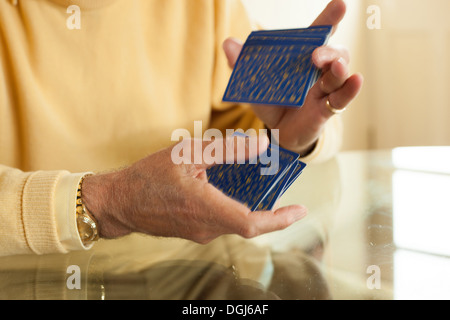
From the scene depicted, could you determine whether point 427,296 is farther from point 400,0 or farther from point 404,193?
point 400,0

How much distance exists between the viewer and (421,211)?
916mm

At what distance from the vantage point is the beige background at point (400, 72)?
2.83 m

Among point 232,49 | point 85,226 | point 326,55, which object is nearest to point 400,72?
point 232,49

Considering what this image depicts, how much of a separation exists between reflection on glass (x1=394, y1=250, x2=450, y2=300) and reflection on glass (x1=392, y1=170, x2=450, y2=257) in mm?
35

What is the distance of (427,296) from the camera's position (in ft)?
1.93

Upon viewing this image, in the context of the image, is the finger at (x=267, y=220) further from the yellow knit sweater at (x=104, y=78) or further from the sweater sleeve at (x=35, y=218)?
the yellow knit sweater at (x=104, y=78)

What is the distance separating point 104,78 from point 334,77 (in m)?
0.52

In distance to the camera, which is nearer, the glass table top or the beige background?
the glass table top

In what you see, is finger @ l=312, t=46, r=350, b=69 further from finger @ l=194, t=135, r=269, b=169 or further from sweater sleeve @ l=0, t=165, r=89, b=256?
sweater sleeve @ l=0, t=165, r=89, b=256

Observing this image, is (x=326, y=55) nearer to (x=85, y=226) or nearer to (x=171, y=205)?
(x=171, y=205)

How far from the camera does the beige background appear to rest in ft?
9.28

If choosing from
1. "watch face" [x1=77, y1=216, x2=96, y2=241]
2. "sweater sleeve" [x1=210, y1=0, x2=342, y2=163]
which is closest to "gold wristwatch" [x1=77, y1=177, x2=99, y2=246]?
"watch face" [x1=77, y1=216, x2=96, y2=241]

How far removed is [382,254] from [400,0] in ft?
8.14
